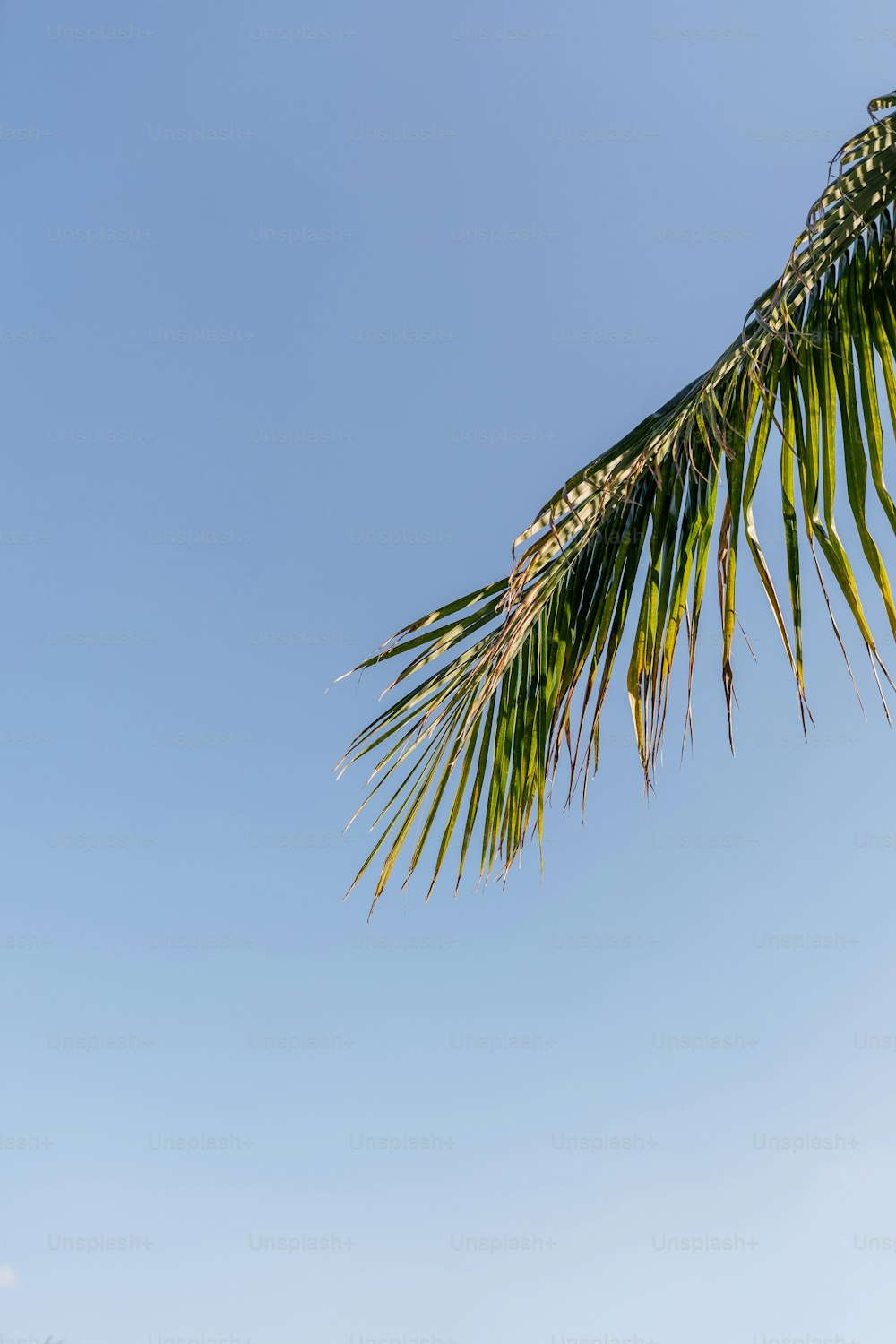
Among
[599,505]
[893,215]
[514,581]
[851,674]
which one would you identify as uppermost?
[893,215]

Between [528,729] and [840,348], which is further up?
[840,348]

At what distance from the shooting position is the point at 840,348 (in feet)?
5.40

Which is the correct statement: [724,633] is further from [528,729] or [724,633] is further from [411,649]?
[411,649]

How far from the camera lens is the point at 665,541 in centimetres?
181

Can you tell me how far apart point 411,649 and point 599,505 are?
632 millimetres

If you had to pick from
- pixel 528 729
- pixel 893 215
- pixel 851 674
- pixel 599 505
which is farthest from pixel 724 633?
pixel 893 215

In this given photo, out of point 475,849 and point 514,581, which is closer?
point 514,581

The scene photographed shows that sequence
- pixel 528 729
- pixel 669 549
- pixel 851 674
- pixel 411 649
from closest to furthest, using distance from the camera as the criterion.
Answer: pixel 851 674, pixel 669 549, pixel 528 729, pixel 411 649

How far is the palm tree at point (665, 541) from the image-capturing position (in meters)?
1.59

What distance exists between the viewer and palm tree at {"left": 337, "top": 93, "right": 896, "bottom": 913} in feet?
5.23

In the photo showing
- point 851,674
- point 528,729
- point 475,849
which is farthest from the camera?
point 475,849

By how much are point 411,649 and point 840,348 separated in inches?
46.4

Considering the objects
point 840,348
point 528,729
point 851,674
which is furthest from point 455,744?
point 840,348

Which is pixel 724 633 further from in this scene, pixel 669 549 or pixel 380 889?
pixel 380 889
